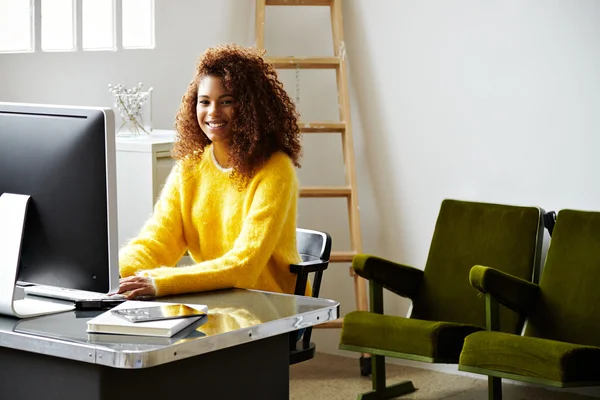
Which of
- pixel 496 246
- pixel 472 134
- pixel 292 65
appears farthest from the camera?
pixel 292 65

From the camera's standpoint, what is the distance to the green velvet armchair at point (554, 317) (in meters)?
3.29

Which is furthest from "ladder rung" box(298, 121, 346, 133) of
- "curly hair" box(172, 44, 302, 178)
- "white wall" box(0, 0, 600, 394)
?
"curly hair" box(172, 44, 302, 178)

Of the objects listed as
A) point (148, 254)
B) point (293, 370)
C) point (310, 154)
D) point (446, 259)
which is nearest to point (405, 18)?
point (310, 154)

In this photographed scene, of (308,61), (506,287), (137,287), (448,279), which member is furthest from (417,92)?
(137,287)

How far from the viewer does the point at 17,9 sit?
4.64 metres

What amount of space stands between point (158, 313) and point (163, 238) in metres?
0.82

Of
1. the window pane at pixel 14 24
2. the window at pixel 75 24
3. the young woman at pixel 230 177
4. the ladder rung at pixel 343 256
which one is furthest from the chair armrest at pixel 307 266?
the window pane at pixel 14 24

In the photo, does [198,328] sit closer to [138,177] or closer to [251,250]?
[251,250]

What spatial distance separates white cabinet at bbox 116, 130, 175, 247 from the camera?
4055mm

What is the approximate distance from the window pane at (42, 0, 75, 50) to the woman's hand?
259cm

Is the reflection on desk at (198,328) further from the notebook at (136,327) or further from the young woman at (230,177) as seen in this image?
the young woman at (230,177)

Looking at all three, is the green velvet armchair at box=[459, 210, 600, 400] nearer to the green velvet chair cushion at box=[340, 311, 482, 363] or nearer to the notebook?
the green velvet chair cushion at box=[340, 311, 482, 363]

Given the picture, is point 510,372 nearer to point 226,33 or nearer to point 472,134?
point 472,134

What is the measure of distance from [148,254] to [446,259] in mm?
1730
